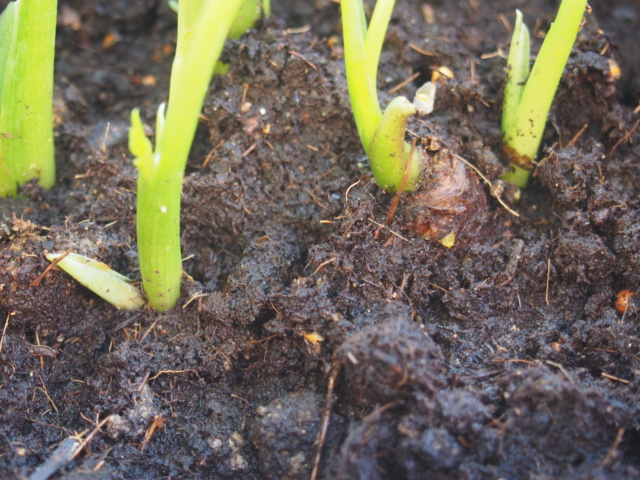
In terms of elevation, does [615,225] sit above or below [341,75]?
below

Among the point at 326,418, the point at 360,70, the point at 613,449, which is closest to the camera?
the point at 613,449

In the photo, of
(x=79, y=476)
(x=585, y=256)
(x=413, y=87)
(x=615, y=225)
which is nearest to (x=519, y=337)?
(x=585, y=256)

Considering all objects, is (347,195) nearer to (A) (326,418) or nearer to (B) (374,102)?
(B) (374,102)

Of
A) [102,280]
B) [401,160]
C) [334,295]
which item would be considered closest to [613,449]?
[334,295]

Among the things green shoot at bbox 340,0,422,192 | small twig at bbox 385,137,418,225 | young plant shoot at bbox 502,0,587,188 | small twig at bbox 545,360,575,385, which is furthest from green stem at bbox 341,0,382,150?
small twig at bbox 545,360,575,385

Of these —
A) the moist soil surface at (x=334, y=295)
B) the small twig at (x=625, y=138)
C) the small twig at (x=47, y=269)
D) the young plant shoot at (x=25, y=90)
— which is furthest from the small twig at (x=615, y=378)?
the young plant shoot at (x=25, y=90)

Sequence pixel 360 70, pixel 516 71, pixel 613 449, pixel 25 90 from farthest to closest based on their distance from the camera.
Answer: pixel 516 71 → pixel 25 90 → pixel 360 70 → pixel 613 449

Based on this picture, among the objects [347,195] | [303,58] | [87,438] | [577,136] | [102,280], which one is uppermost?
[303,58]

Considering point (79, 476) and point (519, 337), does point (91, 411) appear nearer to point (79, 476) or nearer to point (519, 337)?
point (79, 476)

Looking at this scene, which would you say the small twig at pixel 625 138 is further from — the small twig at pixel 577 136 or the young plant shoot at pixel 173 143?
the young plant shoot at pixel 173 143
